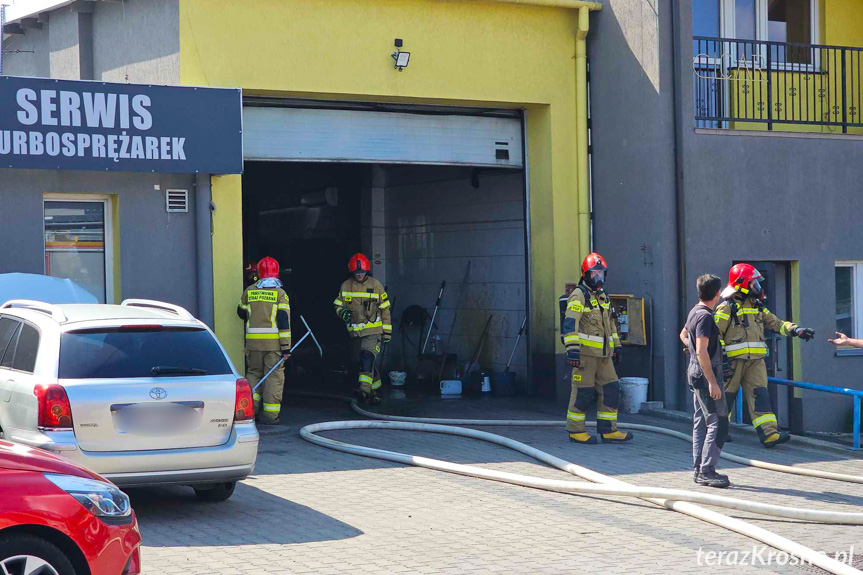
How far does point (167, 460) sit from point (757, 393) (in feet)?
21.6

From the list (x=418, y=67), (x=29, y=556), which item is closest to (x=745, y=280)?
(x=418, y=67)

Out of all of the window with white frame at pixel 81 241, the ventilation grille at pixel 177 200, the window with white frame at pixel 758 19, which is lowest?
the window with white frame at pixel 81 241

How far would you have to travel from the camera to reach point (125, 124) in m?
11.6

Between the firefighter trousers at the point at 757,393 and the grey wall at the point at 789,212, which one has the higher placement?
the grey wall at the point at 789,212

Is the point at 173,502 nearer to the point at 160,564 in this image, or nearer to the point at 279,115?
the point at 160,564

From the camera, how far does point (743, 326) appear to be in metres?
11.1

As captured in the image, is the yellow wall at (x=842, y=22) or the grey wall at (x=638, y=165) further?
the yellow wall at (x=842, y=22)

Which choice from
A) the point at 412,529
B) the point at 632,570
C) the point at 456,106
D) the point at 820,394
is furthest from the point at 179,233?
the point at 820,394

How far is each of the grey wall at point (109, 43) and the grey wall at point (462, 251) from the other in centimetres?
535

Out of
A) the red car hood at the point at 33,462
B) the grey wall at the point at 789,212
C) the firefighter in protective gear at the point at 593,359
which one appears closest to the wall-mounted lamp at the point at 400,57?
the grey wall at the point at 789,212

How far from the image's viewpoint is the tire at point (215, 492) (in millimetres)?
8008

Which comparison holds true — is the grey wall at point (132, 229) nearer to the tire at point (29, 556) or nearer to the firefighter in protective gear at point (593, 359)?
the firefighter in protective gear at point (593, 359)

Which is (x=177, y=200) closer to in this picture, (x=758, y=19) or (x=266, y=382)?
(x=266, y=382)

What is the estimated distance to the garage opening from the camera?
51.0 ft
